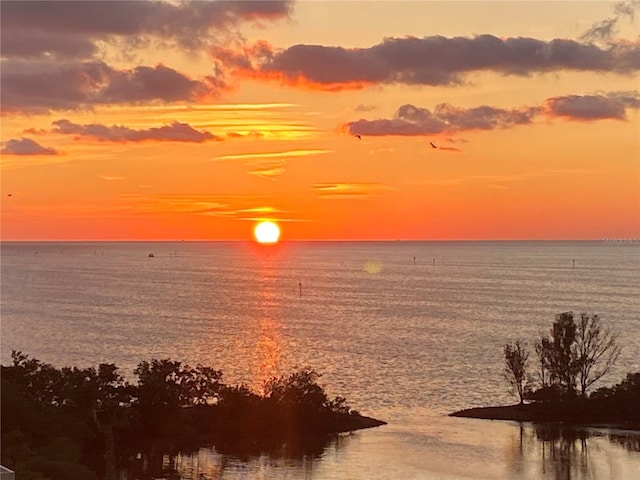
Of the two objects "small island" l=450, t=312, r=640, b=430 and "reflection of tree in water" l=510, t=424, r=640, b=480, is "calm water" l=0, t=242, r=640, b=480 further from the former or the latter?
"small island" l=450, t=312, r=640, b=430

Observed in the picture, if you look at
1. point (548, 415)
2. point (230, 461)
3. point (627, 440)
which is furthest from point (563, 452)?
point (230, 461)

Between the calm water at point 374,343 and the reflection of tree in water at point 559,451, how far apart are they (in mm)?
107

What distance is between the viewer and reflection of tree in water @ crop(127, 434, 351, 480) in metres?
40.3

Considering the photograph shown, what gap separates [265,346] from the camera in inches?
3477

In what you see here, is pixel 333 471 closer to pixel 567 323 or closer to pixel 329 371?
pixel 567 323

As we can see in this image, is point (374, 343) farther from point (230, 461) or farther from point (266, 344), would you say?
point (230, 461)

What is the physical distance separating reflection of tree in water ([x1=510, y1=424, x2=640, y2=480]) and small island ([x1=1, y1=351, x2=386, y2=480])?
9.28 meters

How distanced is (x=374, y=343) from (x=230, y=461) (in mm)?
48689

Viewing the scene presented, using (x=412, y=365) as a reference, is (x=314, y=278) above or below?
above

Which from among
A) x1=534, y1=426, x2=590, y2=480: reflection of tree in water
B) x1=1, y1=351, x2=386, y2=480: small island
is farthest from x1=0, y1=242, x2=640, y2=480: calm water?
Answer: x1=1, y1=351, x2=386, y2=480: small island

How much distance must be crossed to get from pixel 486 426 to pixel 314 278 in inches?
5790

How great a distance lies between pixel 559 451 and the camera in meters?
47.3

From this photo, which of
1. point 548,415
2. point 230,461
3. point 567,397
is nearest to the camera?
point 230,461

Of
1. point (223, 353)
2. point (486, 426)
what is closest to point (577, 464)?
point (486, 426)
